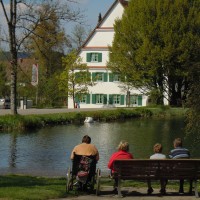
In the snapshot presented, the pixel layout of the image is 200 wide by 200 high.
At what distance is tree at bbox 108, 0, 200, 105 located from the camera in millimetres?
57812

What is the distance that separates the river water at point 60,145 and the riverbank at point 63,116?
1.32 m

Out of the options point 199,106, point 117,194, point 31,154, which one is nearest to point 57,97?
point 31,154

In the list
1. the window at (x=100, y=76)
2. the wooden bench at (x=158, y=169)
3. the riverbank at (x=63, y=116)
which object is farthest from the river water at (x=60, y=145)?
the window at (x=100, y=76)

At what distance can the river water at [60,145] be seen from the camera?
20.7m

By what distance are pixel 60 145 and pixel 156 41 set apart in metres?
32.6

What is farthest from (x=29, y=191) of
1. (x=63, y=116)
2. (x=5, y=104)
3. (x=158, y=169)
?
(x=5, y=104)

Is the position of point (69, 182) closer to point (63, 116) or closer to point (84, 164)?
point (84, 164)

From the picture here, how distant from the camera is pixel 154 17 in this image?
5891 cm

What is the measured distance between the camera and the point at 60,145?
92.1ft

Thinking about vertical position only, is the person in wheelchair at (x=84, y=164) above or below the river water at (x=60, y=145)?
Answer: above

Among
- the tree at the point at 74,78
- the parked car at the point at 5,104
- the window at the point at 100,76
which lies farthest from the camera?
the window at the point at 100,76

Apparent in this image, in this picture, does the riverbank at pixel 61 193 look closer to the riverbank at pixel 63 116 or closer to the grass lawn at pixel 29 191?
the grass lawn at pixel 29 191

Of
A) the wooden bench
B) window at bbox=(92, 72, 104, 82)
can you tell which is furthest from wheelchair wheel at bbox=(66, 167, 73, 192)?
window at bbox=(92, 72, 104, 82)

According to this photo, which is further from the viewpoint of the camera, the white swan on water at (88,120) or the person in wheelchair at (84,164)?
the white swan on water at (88,120)
